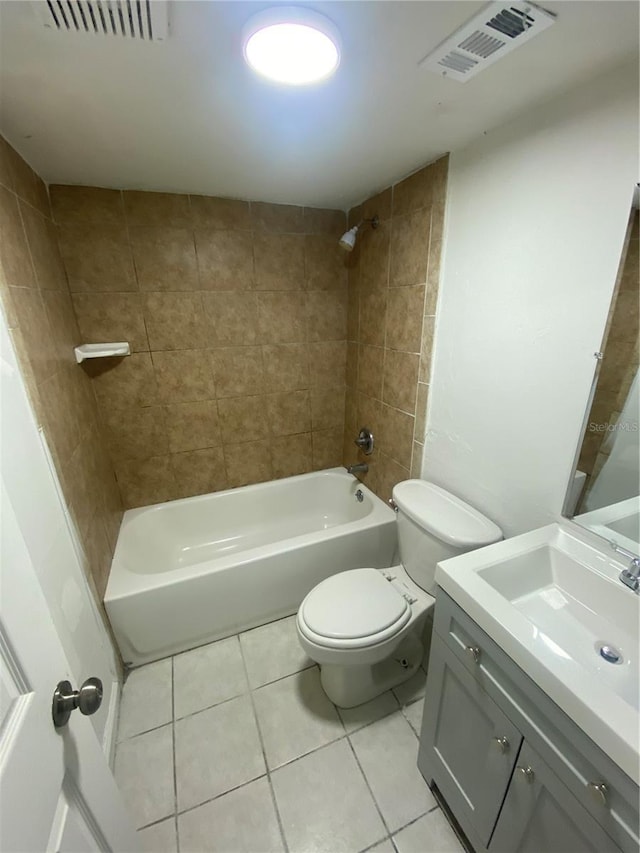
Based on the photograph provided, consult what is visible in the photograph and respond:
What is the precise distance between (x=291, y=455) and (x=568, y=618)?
1.73m

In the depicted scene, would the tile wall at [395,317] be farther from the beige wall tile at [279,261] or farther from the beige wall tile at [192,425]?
the beige wall tile at [192,425]

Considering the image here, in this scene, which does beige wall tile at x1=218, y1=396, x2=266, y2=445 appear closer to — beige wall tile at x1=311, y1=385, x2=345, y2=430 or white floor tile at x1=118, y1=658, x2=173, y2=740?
beige wall tile at x1=311, y1=385, x2=345, y2=430

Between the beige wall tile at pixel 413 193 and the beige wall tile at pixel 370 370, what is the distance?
2.13ft

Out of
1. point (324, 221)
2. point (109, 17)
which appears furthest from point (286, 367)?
point (109, 17)

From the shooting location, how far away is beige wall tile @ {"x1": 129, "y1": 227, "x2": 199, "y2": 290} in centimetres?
177

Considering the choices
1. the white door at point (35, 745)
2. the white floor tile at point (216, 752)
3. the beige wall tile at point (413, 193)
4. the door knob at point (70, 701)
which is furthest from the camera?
the beige wall tile at point (413, 193)

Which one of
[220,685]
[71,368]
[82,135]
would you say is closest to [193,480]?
[71,368]

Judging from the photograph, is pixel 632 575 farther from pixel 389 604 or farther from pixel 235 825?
pixel 235 825

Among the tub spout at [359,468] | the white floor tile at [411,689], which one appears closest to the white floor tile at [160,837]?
the white floor tile at [411,689]

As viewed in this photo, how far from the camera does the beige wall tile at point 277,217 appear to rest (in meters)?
1.92

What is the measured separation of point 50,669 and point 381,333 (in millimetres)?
1757

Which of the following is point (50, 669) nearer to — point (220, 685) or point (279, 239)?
point (220, 685)

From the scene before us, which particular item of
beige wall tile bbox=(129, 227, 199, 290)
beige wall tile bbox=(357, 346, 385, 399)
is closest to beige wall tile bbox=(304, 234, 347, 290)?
beige wall tile bbox=(357, 346, 385, 399)

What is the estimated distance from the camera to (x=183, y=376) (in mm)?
2021
